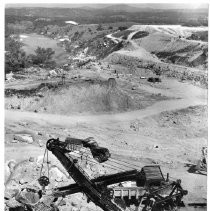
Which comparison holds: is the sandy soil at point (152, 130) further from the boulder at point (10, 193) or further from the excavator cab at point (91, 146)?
the boulder at point (10, 193)

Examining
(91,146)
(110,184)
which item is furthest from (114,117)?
(110,184)

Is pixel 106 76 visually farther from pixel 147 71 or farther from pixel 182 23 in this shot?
pixel 182 23

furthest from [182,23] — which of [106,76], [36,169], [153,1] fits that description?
[36,169]

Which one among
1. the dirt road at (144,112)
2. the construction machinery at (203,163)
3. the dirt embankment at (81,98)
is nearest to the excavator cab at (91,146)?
the dirt road at (144,112)

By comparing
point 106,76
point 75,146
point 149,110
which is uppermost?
point 106,76

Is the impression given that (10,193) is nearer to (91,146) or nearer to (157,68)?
(91,146)

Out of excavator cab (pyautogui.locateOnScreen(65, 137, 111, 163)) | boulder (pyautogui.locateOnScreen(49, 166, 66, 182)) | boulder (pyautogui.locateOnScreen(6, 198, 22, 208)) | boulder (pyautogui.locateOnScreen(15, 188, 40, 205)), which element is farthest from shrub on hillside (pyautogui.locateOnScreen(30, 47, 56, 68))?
boulder (pyautogui.locateOnScreen(6, 198, 22, 208))
